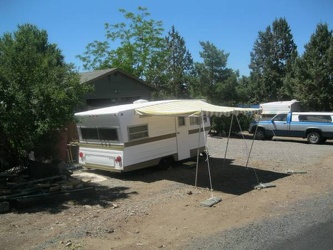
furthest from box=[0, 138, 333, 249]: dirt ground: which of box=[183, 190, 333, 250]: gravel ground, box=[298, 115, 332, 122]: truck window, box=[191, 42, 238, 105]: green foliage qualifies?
box=[191, 42, 238, 105]: green foliage

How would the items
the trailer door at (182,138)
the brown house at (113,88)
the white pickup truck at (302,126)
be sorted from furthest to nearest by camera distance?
the brown house at (113,88), the white pickup truck at (302,126), the trailer door at (182,138)

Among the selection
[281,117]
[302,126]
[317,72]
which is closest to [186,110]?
[302,126]

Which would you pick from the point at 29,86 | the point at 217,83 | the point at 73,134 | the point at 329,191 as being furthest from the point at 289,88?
the point at 29,86

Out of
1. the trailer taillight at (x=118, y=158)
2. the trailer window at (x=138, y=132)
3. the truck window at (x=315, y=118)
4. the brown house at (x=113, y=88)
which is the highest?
the brown house at (x=113, y=88)

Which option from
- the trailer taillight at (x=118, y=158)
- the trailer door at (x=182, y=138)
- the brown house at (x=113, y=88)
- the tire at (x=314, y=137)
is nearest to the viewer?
the trailer taillight at (x=118, y=158)

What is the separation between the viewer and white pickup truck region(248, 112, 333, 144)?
1814 centimetres

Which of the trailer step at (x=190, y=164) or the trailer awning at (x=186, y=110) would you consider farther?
the trailer step at (x=190, y=164)

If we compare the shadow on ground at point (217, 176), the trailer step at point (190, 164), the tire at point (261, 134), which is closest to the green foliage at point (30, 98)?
the shadow on ground at point (217, 176)

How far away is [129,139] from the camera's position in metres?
10.8

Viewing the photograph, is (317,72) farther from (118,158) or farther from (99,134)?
(118,158)

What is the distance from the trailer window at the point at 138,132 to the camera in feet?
35.8

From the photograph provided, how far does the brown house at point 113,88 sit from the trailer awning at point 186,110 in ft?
30.2

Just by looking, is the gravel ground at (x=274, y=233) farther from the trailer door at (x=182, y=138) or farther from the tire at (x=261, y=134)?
the tire at (x=261, y=134)

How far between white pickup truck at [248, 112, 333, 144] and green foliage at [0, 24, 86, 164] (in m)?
12.1
